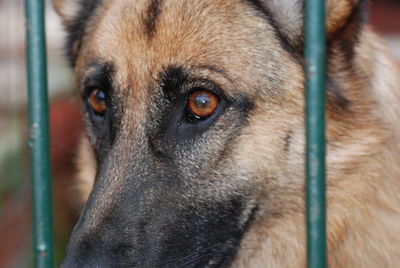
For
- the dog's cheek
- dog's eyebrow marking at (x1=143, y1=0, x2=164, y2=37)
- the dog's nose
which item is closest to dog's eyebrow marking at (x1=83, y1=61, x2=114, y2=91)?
dog's eyebrow marking at (x1=143, y1=0, x2=164, y2=37)

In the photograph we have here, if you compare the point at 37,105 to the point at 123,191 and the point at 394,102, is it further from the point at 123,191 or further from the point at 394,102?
the point at 394,102

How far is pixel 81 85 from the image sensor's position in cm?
277

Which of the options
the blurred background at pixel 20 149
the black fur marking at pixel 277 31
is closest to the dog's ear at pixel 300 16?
the black fur marking at pixel 277 31

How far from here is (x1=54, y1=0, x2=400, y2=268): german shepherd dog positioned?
88.8 inches

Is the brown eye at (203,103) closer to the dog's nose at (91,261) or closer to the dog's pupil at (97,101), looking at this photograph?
the dog's pupil at (97,101)

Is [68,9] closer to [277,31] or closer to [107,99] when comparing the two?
[107,99]

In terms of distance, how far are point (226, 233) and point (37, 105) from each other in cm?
92

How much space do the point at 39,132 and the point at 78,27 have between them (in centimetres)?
136

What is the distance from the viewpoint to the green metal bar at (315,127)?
1603 millimetres

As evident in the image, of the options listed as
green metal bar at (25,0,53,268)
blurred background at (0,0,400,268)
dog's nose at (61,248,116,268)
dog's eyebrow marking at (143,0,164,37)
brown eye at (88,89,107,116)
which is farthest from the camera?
blurred background at (0,0,400,268)

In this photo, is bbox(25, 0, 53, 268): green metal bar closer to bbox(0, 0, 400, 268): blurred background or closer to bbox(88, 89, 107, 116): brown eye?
bbox(88, 89, 107, 116): brown eye

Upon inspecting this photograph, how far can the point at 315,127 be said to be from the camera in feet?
5.34

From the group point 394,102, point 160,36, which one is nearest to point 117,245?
point 160,36

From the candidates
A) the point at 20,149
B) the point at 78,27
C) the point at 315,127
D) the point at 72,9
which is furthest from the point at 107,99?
the point at 20,149
